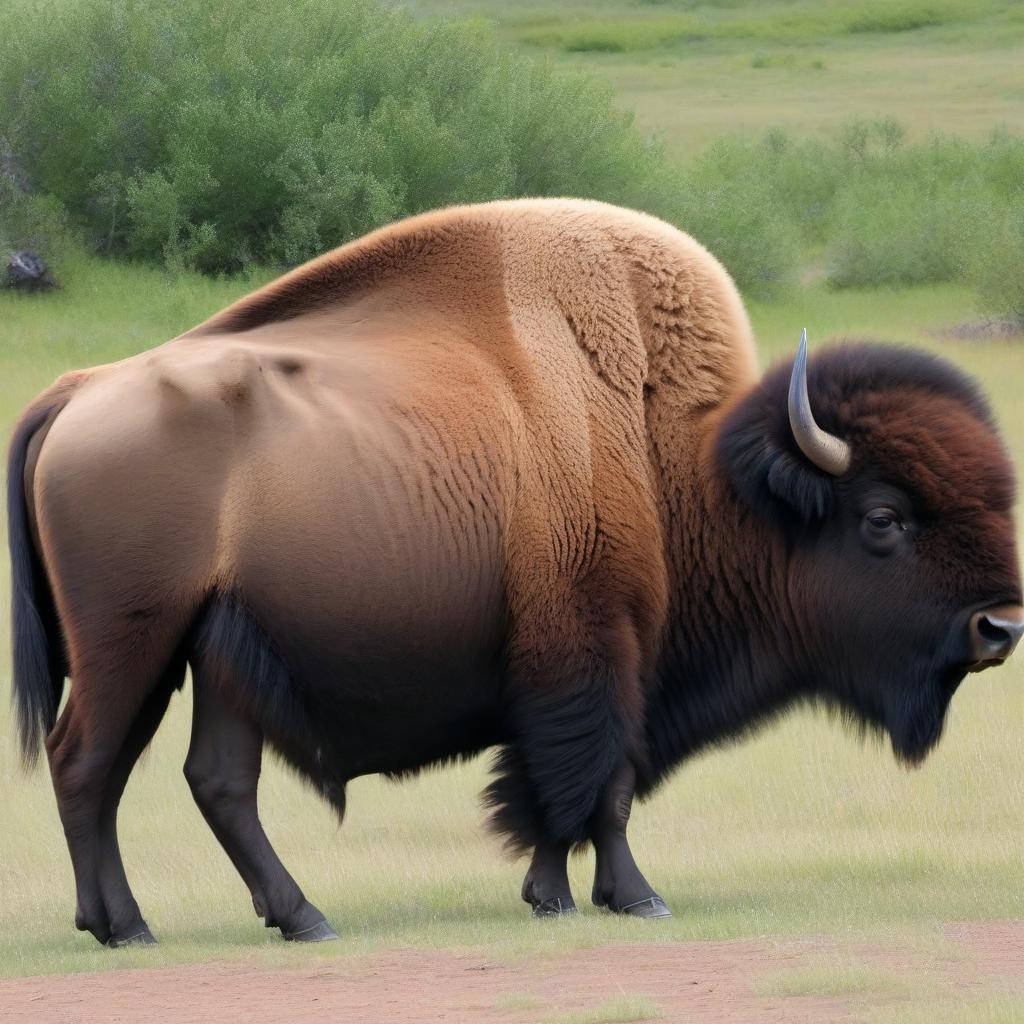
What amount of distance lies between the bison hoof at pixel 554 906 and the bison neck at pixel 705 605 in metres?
0.53

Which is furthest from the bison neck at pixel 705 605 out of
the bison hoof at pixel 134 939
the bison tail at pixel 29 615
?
the bison tail at pixel 29 615

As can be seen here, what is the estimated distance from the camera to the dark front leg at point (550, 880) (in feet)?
21.8

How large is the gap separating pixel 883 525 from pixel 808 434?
0.45 metres

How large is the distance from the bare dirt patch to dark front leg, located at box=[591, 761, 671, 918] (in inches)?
31.8

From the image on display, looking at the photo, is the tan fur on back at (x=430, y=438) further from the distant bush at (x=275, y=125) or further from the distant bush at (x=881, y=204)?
the distant bush at (x=881, y=204)

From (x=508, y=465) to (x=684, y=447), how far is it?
733 mm

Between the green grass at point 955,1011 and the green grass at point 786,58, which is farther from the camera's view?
the green grass at point 786,58

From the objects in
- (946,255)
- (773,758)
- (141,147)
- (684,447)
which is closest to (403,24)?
(141,147)

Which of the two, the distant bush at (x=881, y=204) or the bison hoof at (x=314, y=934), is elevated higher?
the bison hoof at (x=314, y=934)

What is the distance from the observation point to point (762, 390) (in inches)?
268

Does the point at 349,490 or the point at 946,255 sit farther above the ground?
the point at 349,490

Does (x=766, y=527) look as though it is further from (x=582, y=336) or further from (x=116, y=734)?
(x=116, y=734)

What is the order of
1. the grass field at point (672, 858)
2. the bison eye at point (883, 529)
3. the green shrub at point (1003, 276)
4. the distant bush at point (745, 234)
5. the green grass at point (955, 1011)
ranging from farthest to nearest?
the distant bush at point (745, 234) → the green shrub at point (1003, 276) → the bison eye at point (883, 529) → the grass field at point (672, 858) → the green grass at point (955, 1011)

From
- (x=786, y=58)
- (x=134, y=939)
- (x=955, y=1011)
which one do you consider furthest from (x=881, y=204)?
(x=955, y=1011)
